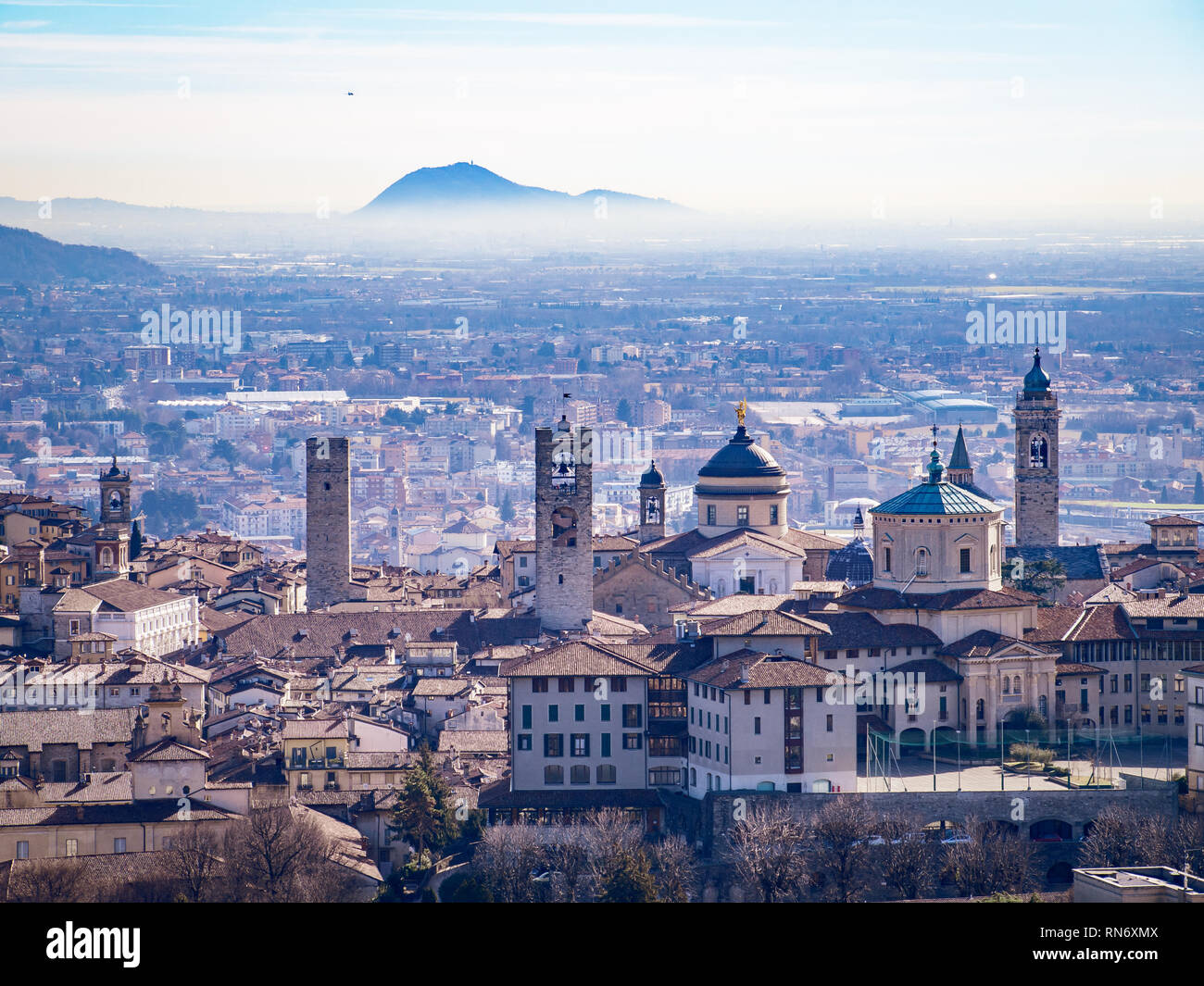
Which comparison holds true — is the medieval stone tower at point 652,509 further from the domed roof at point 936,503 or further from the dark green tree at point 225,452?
the dark green tree at point 225,452

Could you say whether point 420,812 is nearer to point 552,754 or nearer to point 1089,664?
point 552,754

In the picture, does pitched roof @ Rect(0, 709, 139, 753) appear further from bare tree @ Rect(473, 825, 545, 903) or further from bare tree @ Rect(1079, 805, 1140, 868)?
bare tree @ Rect(1079, 805, 1140, 868)

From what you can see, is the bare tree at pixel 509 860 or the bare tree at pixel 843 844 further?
the bare tree at pixel 509 860

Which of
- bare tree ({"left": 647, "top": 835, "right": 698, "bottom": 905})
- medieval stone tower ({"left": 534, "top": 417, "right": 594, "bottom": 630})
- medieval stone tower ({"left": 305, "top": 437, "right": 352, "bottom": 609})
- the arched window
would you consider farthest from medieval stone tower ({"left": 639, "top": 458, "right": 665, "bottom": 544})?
bare tree ({"left": 647, "top": 835, "right": 698, "bottom": 905})

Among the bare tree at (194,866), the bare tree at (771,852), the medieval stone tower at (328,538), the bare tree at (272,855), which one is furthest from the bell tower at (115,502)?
the bare tree at (771,852)

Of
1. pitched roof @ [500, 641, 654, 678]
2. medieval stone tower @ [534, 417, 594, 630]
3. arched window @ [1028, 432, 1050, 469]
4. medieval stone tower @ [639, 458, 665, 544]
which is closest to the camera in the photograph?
pitched roof @ [500, 641, 654, 678]

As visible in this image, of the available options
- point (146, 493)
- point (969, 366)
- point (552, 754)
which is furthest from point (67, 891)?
point (969, 366)
